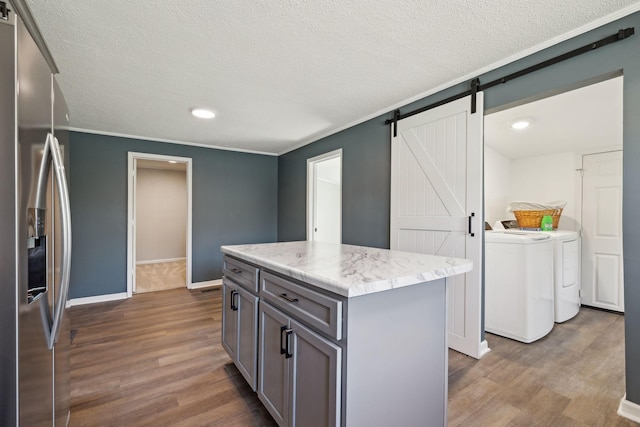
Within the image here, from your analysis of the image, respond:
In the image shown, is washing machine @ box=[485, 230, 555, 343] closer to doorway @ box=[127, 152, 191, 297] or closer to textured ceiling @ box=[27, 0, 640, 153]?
textured ceiling @ box=[27, 0, 640, 153]

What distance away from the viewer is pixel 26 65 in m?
Result: 0.90

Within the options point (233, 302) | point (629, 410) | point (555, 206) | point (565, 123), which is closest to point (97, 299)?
point (233, 302)

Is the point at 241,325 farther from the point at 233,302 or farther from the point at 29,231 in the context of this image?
the point at 29,231

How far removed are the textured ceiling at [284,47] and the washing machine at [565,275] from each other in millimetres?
2063

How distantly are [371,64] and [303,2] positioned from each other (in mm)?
783

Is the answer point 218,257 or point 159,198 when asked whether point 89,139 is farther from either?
point 159,198

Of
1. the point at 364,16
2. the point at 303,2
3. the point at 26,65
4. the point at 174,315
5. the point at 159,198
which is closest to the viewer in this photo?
the point at 26,65

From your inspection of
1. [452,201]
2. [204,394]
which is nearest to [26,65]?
[204,394]

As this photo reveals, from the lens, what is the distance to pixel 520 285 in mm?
2615

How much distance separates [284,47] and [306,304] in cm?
165

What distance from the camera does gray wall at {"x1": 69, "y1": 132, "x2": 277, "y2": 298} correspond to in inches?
147

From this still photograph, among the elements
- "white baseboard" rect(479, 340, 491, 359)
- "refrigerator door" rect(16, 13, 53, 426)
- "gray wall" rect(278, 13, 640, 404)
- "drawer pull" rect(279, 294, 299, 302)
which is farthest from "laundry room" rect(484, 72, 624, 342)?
"refrigerator door" rect(16, 13, 53, 426)

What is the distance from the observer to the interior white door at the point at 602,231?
11.0 feet

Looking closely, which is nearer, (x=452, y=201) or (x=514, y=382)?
(x=514, y=382)
